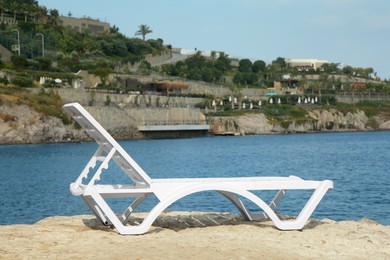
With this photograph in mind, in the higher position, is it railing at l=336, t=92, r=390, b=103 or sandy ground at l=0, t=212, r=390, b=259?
sandy ground at l=0, t=212, r=390, b=259

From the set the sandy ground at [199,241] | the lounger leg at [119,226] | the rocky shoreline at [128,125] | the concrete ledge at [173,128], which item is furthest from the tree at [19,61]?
the lounger leg at [119,226]

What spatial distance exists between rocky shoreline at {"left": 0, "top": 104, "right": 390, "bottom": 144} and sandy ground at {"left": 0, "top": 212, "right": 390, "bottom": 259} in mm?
Answer: 80261

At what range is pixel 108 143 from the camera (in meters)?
14.3

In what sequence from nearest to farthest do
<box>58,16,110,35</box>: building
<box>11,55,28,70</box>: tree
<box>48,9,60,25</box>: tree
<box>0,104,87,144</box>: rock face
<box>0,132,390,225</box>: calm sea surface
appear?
<box>0,132,390,225</box>: calm sea surface → <box>0,104,87,144</box>: rock face → <box>11,55,28,70</box>: tree → <box>48,9,60,25</box>: tree → <box>58,16,110,35</box>: building

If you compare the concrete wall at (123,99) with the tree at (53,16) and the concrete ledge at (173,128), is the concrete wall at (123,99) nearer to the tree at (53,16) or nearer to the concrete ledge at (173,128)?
the concrete ledge at (173,128)

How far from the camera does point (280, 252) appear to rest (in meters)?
12.5

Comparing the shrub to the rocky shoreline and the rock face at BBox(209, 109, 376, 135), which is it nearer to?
the rocky shoreline

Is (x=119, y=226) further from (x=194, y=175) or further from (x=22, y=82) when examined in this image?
(x=22, y=82)

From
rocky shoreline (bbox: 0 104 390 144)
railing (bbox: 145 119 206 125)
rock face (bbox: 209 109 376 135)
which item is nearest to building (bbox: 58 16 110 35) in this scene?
railing (bbox: 145 119 206 125)

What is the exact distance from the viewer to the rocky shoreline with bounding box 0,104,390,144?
94.4 metres

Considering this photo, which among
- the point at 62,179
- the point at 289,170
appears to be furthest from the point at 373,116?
the point at 62,179

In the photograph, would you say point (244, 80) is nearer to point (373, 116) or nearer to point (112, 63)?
point (373, 116)

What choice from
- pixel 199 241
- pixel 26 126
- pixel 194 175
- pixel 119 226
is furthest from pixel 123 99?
pixel 199 241

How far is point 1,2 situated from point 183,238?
495ft
